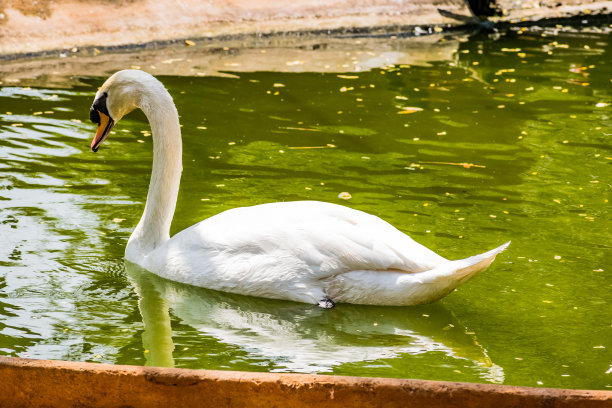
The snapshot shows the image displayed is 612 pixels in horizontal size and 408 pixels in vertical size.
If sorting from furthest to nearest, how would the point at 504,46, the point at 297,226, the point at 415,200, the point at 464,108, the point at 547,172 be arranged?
the point at 504,46
the point at 464,108
the point at 547,172
the point at 415,200
the point at 297,226

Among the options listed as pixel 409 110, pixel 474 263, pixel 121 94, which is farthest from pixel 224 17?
pixel 474 263

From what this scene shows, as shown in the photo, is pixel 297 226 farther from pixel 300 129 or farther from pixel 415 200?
pixel 300 129

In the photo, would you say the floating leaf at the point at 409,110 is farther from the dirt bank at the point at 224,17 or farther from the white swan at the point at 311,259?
the white swan at the point at 311,259

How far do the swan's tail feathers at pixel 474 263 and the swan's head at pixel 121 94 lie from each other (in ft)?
7.64

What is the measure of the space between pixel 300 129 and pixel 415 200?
2225mm

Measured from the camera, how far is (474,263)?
17.5 feet

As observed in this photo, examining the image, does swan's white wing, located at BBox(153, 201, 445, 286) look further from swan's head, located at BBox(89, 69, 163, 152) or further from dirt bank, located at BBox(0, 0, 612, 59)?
dirt bank, located at BBox(0, 0, 612, 59)

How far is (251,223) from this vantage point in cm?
591

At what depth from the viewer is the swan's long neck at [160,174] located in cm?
646

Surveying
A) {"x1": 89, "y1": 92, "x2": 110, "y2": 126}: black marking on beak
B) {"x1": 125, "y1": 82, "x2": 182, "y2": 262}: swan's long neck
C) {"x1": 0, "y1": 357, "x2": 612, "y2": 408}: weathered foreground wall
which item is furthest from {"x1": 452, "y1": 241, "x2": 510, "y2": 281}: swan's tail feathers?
{"x1": 89, "y1": 92, "x2": 110, "y2": 126}: black marking on beak

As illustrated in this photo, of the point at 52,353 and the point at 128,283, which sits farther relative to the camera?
the point at 128,283

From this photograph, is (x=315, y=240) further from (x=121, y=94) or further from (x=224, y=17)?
(x=224, y=17)

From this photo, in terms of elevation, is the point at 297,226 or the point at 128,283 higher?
the point at 297,226

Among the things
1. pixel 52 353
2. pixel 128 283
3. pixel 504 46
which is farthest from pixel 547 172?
pixel 504 46
